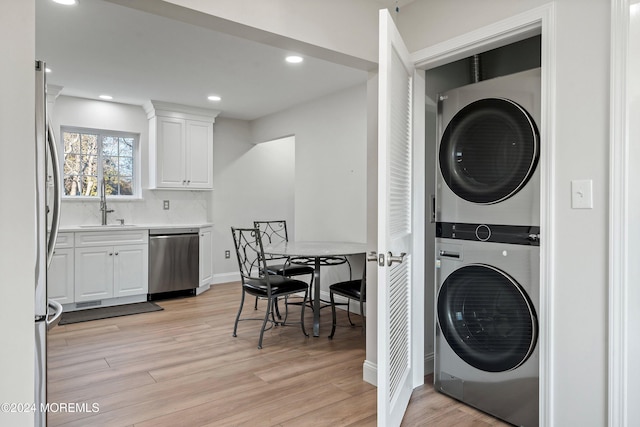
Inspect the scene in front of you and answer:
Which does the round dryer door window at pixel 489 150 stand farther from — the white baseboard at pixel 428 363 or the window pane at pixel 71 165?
the window pane at pixel 71 165

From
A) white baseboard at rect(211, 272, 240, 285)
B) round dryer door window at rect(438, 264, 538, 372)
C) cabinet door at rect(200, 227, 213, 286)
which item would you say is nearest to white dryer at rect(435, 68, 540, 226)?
round dryer door window at rect(438, 264, 538, 372)

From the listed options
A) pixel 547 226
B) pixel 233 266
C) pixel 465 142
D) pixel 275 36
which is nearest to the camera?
pixel 547 226

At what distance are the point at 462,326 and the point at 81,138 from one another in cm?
490

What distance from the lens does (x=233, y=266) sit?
6.09m

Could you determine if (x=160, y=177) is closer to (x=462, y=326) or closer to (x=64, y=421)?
(x=64, y=421)

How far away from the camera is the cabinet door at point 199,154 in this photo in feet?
17.4

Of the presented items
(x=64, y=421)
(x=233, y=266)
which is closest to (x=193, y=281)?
(x=233, y=266)

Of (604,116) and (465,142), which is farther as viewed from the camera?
(465,142)

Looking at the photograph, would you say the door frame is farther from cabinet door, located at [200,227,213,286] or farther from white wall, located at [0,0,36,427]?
cabinet door, located at [200,227,213,286]

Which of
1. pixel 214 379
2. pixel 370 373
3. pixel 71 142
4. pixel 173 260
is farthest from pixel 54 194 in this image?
pixel 71 142

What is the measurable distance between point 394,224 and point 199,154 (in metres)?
4.06

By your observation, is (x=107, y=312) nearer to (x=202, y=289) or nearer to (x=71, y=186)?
(x=202, y=289)

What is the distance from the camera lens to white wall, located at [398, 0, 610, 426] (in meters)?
1.64

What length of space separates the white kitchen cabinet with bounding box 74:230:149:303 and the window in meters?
0.82
